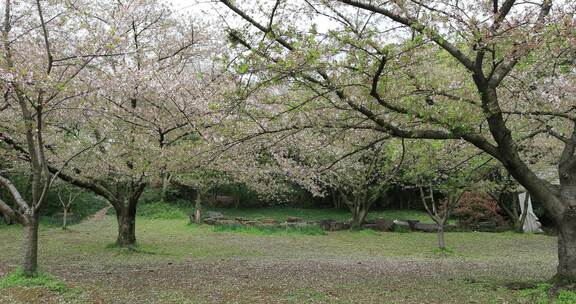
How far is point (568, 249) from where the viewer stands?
670 cm

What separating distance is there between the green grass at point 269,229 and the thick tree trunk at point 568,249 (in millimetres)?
11966

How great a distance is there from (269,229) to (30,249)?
1249 centimetres

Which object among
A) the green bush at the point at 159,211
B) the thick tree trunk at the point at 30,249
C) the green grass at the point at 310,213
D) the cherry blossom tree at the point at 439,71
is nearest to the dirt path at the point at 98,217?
the green bush at the point at 159,211

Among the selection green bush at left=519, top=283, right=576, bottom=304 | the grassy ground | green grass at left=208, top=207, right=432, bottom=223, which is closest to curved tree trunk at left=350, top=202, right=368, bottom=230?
the grassy ground

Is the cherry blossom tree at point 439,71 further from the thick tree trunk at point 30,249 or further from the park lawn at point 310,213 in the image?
the park lawn at point 310,213

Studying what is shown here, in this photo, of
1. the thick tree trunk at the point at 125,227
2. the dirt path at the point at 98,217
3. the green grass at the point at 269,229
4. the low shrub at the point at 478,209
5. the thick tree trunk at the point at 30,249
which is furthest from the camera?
the dirt path at the point at 98,217

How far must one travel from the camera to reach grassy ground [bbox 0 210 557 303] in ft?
21.5

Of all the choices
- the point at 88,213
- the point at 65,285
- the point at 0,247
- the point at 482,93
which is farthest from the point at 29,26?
the point at 88,213

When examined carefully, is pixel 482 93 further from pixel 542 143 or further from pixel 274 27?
pixel 542 143

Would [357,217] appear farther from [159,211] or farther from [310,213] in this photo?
[159,211]

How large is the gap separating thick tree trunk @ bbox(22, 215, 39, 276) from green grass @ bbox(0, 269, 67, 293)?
9cm

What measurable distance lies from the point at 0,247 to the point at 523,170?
1278cm

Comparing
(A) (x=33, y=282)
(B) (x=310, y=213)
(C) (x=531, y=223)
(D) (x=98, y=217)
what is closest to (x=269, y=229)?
(B) (x=310, y=213)

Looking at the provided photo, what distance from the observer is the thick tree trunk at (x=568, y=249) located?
21.7 feet
